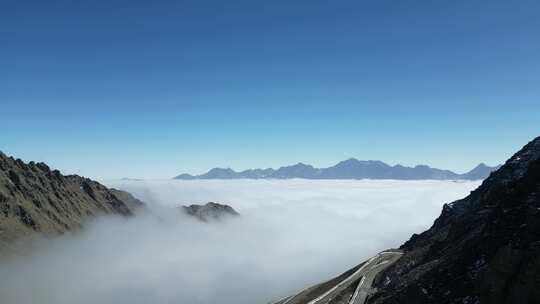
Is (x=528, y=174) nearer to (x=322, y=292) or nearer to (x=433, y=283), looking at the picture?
(x=433, y=283)

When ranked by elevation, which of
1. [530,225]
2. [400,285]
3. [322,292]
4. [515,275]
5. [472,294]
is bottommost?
[322,292]

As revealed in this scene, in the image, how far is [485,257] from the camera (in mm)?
56406

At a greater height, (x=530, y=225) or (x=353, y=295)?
(x=530, y=225)

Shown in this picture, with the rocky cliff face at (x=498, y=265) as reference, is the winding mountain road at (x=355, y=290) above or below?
below

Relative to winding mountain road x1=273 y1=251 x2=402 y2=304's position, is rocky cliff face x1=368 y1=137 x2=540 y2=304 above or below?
above

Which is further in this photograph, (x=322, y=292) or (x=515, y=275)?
(x=322, y=292)

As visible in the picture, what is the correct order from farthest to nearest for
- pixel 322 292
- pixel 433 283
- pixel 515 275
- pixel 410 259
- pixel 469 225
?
pixel 322 292 < pixel 410 259 < pixel 469 225 < pixel 433 283 < pixel 515 275

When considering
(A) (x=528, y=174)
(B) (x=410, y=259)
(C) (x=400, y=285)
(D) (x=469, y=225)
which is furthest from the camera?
(B) (x=410, y=259)

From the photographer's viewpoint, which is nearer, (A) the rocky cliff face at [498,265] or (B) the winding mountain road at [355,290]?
(A) the rocky cliff face at [498,265]

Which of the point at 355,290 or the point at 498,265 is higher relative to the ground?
the point at 498,265

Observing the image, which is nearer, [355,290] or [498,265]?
[498,265]

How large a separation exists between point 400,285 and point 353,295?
17.6 meters

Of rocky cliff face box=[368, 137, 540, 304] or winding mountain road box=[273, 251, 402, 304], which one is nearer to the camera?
rocky cliff face box=[368, 137, 540, 304]

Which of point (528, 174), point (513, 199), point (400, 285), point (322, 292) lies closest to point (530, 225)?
point (513, 199)
